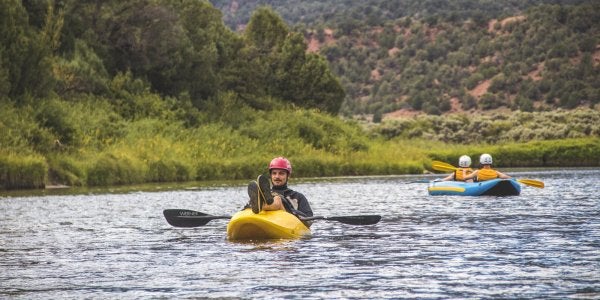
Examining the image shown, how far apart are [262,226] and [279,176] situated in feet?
5.25

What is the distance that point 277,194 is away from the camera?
19484mm

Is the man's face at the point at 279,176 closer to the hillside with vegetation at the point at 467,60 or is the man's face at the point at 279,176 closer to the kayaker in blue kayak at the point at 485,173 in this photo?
the kayaker in blue kayak at the point at 485,173

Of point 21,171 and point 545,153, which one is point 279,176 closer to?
point 21,171

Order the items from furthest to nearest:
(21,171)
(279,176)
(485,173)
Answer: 1. (21,171)
2. (485,173)
3. (279,176)

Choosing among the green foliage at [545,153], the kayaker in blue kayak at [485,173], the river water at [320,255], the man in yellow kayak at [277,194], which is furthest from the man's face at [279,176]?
the green foliage at [545,153]

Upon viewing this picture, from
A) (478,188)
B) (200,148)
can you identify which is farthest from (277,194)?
(200,148)

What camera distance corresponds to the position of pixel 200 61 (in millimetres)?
60500

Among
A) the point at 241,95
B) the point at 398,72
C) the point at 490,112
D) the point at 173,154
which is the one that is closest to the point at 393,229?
the point at 173,154

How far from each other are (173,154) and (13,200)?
1703 centimetres

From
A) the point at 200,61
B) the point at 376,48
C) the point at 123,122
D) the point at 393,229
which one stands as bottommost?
the point at 393,229

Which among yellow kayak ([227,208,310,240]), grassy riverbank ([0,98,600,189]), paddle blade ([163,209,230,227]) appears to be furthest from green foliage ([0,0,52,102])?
yellow kayak ([227,208,310,240])

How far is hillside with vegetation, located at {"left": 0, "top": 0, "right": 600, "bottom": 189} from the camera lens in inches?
1708

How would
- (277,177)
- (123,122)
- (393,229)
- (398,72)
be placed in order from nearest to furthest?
(277,177)
(393,229)
(123,122)
(398,72)

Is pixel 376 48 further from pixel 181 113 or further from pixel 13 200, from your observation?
pixel 13 200
